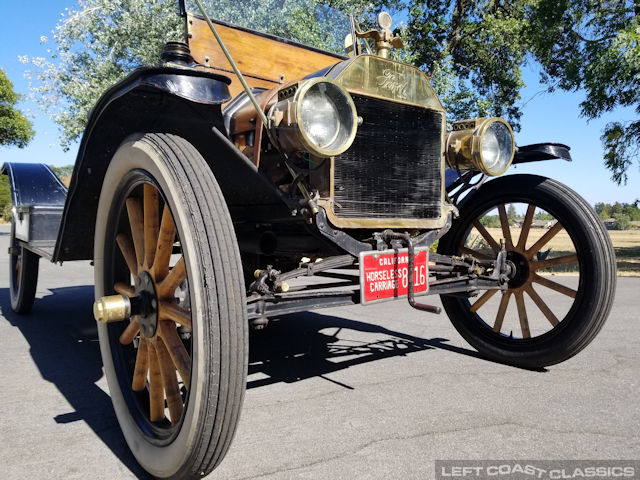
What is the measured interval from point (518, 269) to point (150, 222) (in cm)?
220

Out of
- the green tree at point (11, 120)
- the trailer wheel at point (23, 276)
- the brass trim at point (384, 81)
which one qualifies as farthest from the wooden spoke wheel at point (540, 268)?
the green tree at point (11, 120)

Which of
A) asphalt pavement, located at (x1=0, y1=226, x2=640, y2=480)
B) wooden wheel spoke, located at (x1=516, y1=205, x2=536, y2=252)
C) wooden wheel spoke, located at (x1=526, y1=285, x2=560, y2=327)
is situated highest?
wooden wheel spoke, located at (x1=516, y1=205, x2=536, y2=252)

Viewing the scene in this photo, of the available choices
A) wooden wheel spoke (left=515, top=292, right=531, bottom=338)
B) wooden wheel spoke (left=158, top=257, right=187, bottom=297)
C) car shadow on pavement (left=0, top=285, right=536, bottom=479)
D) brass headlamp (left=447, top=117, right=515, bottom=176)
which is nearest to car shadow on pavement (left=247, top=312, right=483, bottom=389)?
car shadow on pavement (left=0, top=285, right=536, bottom=479)

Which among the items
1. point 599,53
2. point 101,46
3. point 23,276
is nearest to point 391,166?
point 23,276

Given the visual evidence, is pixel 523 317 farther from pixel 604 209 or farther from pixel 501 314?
pixel 604 209

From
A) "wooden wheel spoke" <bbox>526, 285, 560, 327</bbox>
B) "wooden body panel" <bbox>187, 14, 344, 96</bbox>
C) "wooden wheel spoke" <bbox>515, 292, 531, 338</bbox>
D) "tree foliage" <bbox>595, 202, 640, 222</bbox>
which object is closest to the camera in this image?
"wooden wheel spoke" <bbox>526, 285, 560, 327</bbox>

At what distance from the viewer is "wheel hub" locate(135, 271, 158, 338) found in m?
1.77

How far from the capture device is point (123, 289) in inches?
81.4

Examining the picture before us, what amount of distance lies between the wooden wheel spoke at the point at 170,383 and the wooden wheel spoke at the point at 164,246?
0.87 ft

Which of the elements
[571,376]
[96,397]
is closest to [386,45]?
[571,376]

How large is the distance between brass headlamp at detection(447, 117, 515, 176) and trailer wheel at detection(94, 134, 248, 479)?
152 centimetres

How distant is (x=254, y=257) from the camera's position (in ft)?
10.4

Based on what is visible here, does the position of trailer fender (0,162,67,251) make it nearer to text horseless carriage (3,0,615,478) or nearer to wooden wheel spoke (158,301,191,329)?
text horseless carriage (3,0,615,478)

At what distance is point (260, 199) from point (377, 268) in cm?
73
